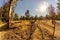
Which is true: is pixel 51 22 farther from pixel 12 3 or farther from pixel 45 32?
pixel 12 3

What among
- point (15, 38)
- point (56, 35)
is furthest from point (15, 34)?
point (56, 35)

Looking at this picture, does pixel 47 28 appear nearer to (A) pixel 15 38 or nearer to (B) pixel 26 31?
(B) pixel 26 31

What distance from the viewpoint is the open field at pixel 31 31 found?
22.8 m

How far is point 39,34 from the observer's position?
2323cm

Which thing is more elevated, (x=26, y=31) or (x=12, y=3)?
(x=12, y=3)

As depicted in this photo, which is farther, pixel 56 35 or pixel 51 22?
pixel 51 22

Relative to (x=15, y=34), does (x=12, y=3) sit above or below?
above

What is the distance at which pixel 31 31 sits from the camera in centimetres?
2359

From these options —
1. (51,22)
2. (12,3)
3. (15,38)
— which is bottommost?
(15,38)

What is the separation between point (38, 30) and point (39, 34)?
0.76 meters

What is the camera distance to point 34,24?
24.4 metres

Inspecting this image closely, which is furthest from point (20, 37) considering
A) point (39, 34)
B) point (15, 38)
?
point (39, 34)

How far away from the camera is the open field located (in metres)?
22.8

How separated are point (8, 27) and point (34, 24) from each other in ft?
10.3
